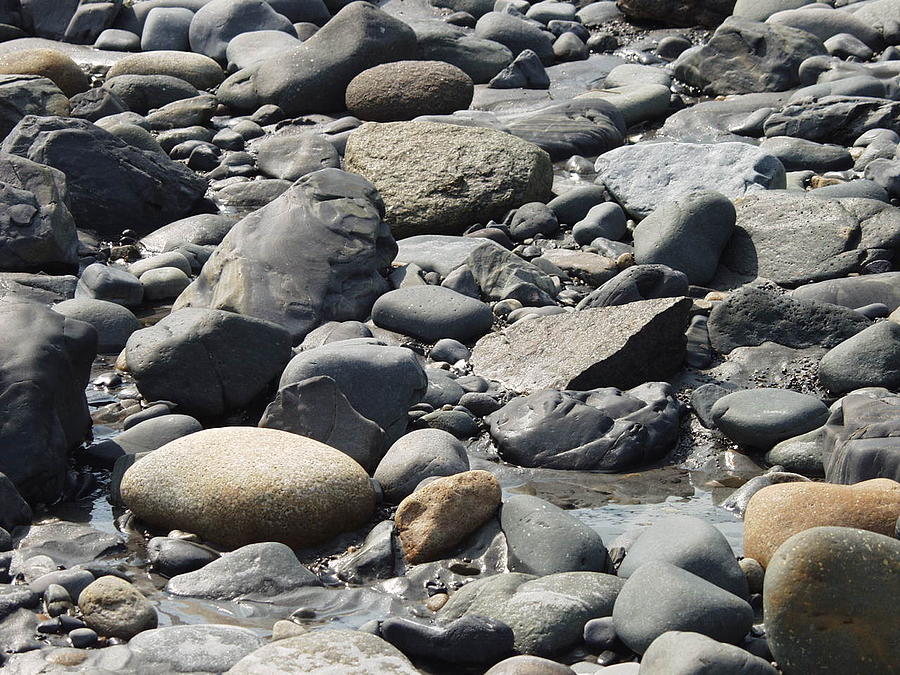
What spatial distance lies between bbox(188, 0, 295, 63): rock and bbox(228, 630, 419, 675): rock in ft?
36.7

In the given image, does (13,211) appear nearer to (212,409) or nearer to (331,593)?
(212,409)

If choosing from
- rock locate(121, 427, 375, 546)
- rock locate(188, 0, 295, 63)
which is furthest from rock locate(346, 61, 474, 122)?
rock locate(121, 427, 375, 546)

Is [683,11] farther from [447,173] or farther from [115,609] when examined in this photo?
[115,609]

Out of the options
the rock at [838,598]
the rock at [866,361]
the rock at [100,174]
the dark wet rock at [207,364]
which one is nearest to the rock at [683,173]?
the rock at [866,361]

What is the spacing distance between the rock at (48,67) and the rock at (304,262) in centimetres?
603

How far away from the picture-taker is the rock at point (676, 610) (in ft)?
11.1

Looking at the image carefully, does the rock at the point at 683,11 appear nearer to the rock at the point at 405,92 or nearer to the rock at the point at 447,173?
the rock at the point at 405,92

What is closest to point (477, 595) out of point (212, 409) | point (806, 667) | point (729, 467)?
point (806, 667)

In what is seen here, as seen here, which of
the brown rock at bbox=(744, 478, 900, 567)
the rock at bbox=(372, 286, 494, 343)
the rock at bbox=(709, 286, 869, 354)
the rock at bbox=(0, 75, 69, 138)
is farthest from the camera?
the rock at bbox=(0, 75, 69, 138)

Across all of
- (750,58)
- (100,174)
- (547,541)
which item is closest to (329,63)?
(100,174)

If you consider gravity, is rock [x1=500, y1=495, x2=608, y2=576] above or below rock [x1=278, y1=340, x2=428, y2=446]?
above

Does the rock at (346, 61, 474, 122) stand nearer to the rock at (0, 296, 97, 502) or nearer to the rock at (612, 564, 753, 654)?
the rock at (0, 296, 97, 502)

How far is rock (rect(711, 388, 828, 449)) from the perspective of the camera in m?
5.09

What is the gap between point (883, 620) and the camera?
306cm
